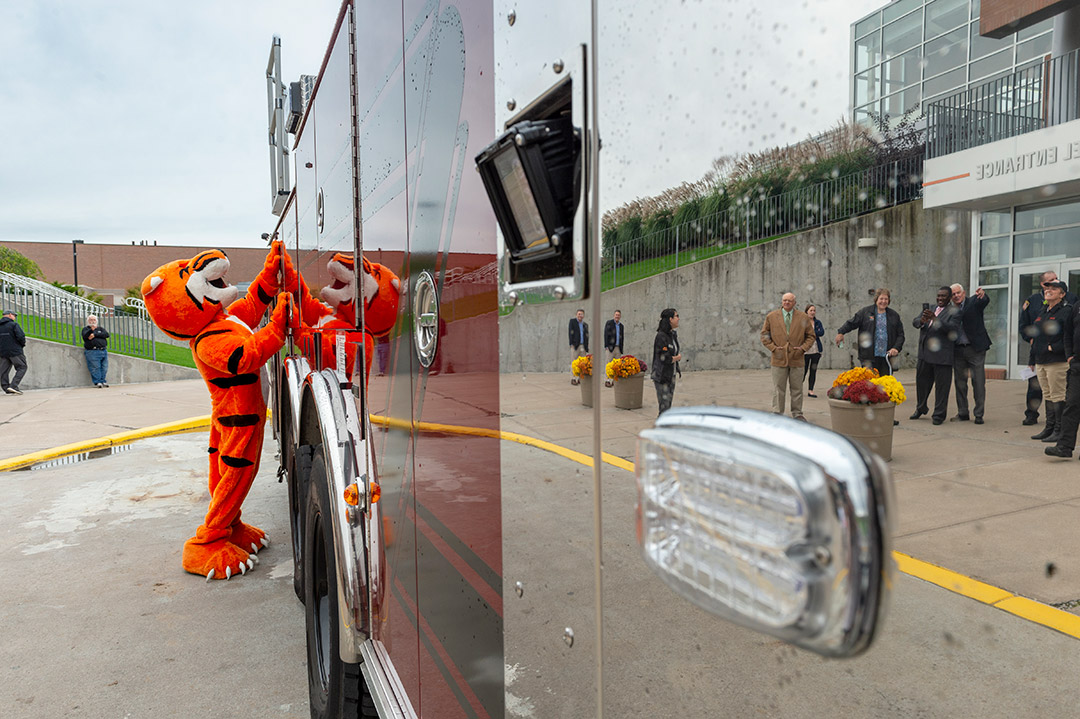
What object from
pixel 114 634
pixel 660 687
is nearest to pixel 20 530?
pixel 114 634

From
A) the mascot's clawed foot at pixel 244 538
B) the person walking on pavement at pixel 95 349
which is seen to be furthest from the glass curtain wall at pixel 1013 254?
the person walking on pavement at pixel 95 349

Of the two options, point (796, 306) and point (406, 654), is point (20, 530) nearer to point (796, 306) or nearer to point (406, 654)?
point (406, 654)

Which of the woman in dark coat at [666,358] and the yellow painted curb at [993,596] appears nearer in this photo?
the yellow painted curb at [993,596]

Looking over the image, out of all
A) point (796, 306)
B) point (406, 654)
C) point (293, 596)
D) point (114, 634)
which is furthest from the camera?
point (293, 596)

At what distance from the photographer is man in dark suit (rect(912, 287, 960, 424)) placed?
437mm

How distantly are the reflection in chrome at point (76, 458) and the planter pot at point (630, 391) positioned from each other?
293 inches

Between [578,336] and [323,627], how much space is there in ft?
6.45

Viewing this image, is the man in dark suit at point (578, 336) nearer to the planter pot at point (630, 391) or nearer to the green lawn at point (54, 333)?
the planter pot at point (630, 391)

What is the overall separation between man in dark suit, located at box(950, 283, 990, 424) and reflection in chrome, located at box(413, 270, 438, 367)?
101 cm

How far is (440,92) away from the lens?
1230mm

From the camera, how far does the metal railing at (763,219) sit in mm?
472

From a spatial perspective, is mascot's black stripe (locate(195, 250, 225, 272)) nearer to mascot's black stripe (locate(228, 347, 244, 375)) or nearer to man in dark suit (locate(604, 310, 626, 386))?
mascot's black stripe (locate(228, 347, 244, 375))

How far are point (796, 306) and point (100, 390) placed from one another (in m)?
16.5

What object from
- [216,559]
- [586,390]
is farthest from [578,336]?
[216,559]
